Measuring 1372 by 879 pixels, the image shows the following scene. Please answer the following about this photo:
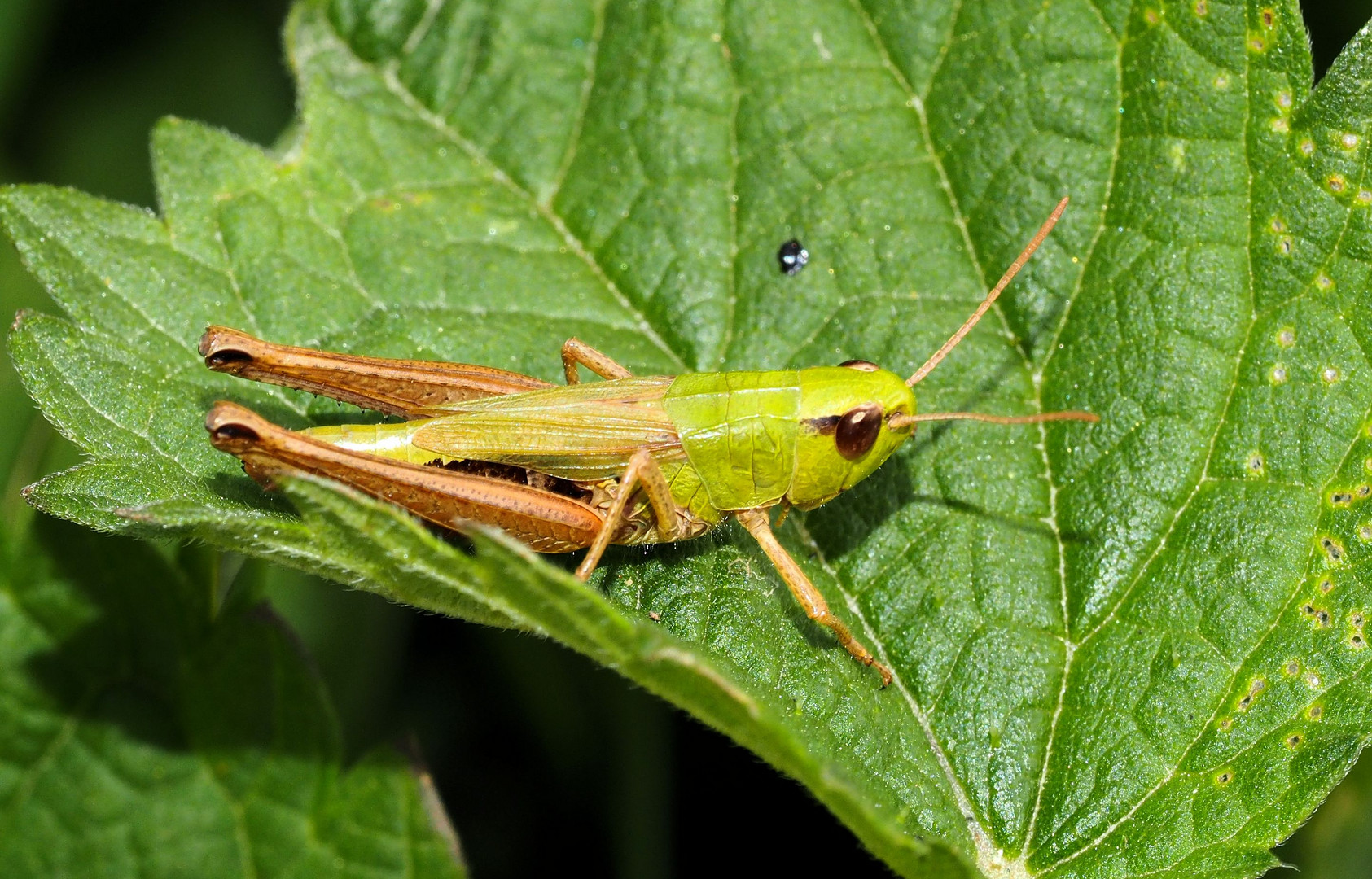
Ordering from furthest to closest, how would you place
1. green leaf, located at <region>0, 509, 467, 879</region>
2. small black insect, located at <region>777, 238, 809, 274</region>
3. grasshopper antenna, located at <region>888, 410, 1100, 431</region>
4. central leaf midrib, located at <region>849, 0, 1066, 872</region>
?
small black insect, located at <region>777, 238, 809, 274</region>, green leaf, located at <region>0, 509, 467, 879</region>, grasshopper antenna, located at <region>888, 410, 1100, 431</region>, central leaf midrib, located at <region>849, 0, 1066, 872</region>

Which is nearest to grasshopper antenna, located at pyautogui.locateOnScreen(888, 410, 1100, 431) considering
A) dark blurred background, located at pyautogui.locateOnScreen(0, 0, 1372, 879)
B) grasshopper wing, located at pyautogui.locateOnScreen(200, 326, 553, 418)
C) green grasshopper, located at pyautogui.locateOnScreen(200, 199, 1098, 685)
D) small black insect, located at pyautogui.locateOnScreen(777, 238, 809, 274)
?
green grasshopper, located at pyautogui.locateOnScreen(200, 199, 1098, 685)

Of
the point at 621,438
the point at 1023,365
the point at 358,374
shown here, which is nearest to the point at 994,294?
the point at 1023,365

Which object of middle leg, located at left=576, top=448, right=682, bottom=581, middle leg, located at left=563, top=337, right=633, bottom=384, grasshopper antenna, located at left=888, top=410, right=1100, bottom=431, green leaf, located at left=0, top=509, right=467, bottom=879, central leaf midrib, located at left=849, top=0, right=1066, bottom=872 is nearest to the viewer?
central leaf midrib, located at left=849, top=0, right=1066, bottom=872

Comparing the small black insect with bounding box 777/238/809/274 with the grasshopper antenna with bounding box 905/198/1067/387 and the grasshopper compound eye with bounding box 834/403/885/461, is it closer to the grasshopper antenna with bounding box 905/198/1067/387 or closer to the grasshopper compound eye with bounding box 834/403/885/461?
the grasshopper antenna with bounding box 905/198/1067/387

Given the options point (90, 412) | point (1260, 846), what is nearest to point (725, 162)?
point (90, 412)

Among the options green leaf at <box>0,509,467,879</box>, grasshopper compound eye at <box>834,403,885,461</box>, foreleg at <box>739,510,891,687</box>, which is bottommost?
green leaf at <box>0,509,467,879</box>

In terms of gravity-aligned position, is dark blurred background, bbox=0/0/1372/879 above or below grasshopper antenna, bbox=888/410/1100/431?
below

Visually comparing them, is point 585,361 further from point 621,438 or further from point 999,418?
point 999,418
